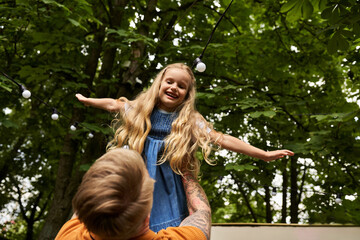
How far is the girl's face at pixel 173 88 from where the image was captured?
199 cm

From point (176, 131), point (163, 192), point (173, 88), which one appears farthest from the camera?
point (173, 88)

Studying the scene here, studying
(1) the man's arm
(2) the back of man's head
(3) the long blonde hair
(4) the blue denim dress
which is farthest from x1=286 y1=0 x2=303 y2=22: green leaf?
(2) the back of man's head

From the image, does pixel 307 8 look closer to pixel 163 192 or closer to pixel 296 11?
pixel 296 11

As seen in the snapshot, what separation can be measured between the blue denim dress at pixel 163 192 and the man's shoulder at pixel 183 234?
1.74 feet

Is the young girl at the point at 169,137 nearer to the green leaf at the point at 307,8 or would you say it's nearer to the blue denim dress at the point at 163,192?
the blue denim dress at the point at 163,192

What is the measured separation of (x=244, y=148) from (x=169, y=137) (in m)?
0.40

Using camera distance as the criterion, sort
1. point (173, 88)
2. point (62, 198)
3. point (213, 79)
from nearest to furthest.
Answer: point (173, 88), point (62, 198), point (213, 79)

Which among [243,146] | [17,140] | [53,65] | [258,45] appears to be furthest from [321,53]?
[17,140]

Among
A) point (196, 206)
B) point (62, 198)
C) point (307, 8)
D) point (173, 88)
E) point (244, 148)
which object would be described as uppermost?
point (307, 8)

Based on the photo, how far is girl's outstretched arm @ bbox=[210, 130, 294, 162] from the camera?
6.28 ft

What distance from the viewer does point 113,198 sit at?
0.96 metres

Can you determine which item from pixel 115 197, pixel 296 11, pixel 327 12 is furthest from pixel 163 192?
pixel 327 12

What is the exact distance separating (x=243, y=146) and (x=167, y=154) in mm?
423

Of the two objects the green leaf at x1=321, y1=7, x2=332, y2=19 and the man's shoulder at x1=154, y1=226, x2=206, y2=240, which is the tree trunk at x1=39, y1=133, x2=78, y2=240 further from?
the man's shoulder at x1=154, y1=226, x2=206, y2=240
